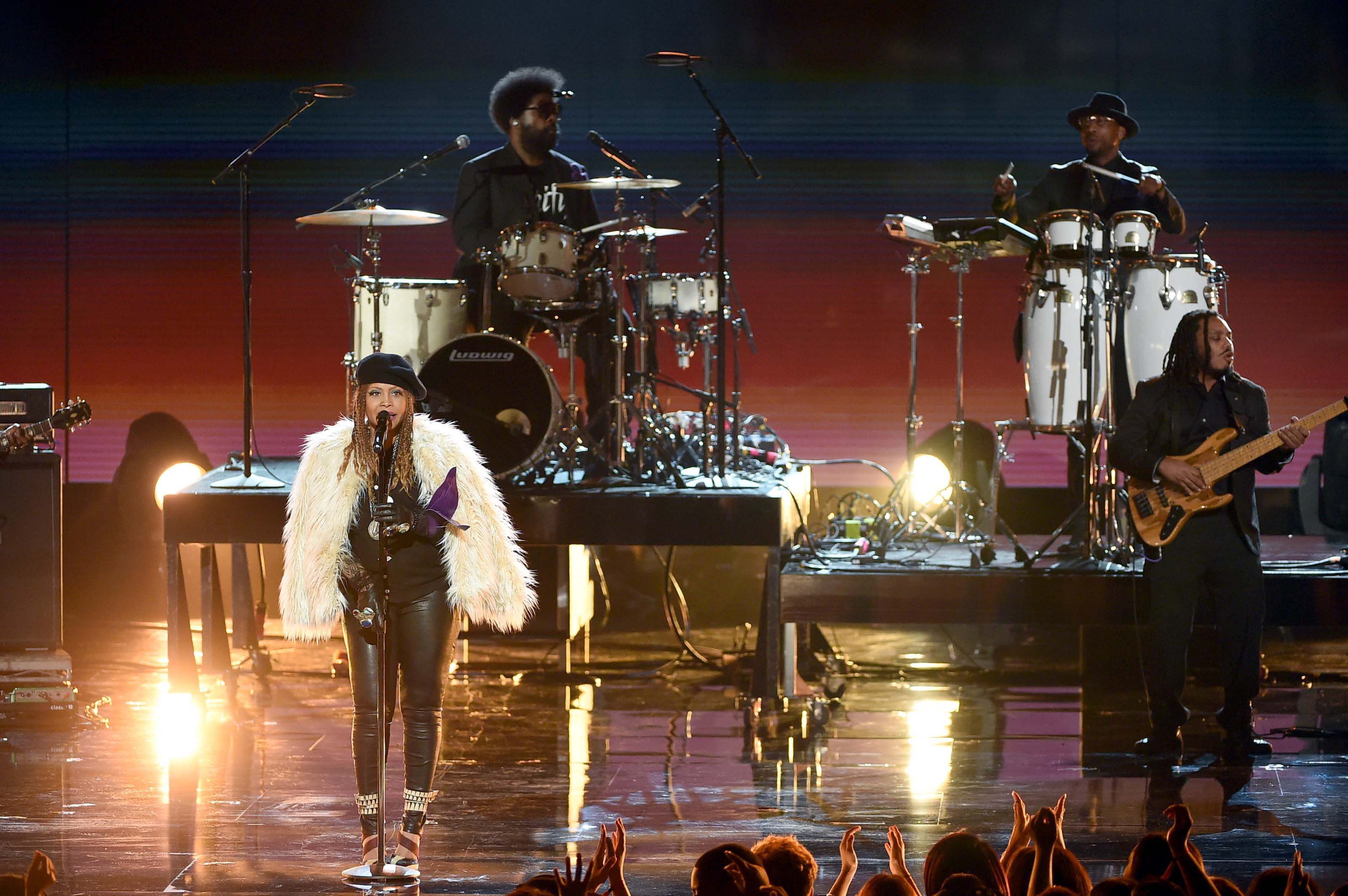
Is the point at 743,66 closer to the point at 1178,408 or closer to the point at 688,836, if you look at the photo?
the point at 1178,408

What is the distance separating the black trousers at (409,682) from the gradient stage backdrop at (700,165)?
18.5 feet

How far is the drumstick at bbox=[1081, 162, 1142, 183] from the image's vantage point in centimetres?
716

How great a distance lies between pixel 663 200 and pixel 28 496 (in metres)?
4.68

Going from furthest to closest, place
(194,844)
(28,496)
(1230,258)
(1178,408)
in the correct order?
1. (1230,258)
2. (28,496)
3. (1178,408)
4. (194,844)

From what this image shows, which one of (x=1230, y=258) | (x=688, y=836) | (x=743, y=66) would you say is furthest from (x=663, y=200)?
(x=688, y=836)

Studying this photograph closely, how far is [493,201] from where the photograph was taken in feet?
27.5

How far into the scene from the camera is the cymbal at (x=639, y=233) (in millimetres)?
7672

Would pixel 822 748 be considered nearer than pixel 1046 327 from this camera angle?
Yes

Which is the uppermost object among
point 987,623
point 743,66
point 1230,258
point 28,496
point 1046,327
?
point 743,66

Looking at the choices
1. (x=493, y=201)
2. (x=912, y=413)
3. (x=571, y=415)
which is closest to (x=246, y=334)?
(x=571, y=415)

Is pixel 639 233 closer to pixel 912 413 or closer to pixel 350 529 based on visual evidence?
pixel 912 413

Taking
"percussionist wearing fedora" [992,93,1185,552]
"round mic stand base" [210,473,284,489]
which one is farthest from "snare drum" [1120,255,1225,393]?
"round mic stand base" [210,473,284,489]

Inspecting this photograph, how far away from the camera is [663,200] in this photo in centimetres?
1035

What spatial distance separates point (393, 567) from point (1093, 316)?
3.87 meters
